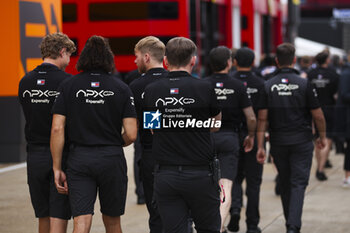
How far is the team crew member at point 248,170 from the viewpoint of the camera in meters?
7.17

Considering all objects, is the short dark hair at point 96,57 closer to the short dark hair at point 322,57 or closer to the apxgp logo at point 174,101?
the apxgp logo at point 174,101

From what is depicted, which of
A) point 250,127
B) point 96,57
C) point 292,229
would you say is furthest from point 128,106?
point 292,229

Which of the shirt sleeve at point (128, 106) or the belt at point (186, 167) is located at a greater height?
the shirt sleeve at point (128, 106)

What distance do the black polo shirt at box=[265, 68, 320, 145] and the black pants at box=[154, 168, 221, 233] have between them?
2.27 meters

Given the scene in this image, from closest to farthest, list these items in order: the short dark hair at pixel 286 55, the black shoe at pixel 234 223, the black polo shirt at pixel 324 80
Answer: the short dark hair at pixel 286 55, the black shoe at pixel 234 223, the black polo shirt at pixel 324 80

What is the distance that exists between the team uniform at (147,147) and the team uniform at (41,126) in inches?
28.7

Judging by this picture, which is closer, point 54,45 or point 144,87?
point 54,45

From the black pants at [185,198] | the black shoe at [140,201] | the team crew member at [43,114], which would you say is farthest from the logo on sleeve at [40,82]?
the black shoe at [140,201]

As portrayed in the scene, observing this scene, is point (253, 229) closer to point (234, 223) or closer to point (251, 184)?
point (234, 223)

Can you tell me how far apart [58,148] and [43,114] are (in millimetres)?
479

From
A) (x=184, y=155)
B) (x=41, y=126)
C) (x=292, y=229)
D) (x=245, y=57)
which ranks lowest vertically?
(x=292, y=229)

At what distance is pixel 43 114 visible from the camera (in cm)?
521

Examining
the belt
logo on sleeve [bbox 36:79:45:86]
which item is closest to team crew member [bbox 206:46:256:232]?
logo on sleeve [bbox 36:79:45:86]

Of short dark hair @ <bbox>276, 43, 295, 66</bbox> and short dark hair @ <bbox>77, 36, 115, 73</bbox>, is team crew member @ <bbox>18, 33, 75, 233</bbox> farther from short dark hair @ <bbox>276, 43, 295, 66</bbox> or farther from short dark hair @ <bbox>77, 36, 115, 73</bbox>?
short dark hair @ <bbox>276, 43, 295, 66</bbox>
